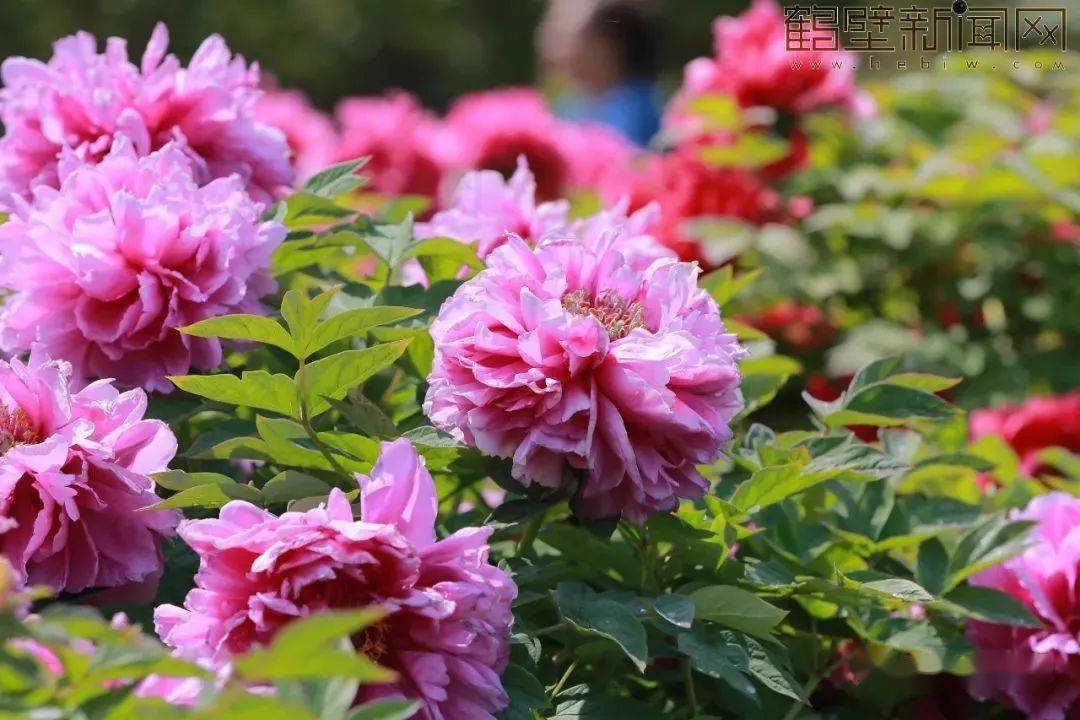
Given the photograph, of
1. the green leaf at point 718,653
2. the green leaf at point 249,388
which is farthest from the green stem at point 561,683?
the green leaf at point 249,388

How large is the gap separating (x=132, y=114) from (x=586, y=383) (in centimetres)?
61

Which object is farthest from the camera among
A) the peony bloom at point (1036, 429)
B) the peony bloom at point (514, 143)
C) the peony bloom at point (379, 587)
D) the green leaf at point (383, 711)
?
the peony bloom at point (514, 143)

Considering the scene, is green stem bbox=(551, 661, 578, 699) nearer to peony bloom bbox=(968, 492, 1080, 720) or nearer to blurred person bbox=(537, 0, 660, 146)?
peony bloom bbox=(968, 492, 1080, 720)

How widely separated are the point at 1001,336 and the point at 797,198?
513 mm

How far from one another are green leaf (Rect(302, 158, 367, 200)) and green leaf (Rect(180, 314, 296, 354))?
32 cm

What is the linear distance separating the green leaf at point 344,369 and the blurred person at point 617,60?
164 inches

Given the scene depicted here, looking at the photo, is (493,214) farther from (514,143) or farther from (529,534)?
(514,143)

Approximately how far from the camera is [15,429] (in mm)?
1119

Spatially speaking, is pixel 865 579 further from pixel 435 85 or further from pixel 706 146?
pixel 435 85

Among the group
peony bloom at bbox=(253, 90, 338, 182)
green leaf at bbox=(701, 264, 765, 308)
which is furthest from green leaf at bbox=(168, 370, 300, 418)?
peony bloom at bbox=(253, 90, 338, 182)

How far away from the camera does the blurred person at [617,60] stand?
5.23m

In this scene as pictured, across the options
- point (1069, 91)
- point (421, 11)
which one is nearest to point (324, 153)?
point (1069, 91)

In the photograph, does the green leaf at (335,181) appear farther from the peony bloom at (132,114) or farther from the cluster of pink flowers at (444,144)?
the cluster of pink flowers at (444,144)

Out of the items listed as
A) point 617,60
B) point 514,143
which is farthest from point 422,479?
point 617,60
